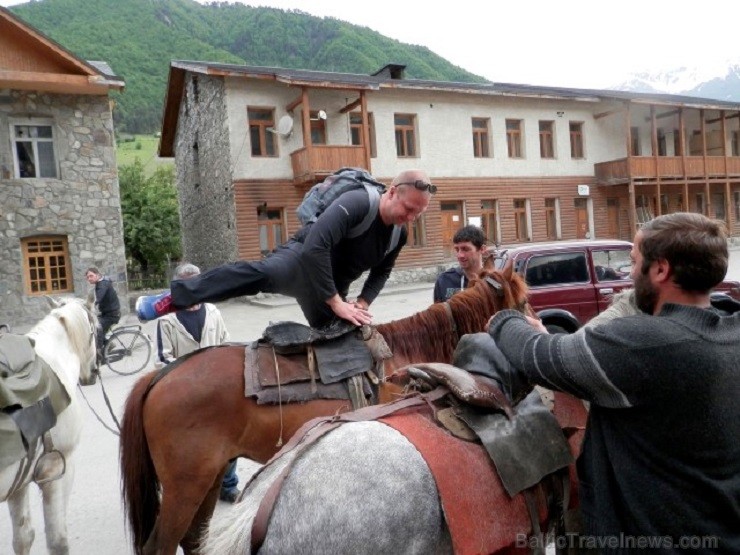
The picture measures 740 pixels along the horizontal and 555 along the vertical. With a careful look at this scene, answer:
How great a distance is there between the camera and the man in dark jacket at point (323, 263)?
9.89 feet

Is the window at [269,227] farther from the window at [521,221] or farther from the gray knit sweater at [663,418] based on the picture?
the gray knit sweater at [663,418]

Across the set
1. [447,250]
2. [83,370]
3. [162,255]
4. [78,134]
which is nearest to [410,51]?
[162,255]

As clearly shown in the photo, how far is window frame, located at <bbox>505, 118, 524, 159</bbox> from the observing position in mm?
24938

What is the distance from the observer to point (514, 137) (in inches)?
990

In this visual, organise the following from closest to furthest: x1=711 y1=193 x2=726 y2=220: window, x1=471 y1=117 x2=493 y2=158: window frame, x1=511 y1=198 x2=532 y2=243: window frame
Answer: x1=471 y1=117 x2=493 y2=158: window frame < x1=511 y1=198 x2=532 y2=243: window frame < x1=711 y1=193 x2=726 y2=220: window

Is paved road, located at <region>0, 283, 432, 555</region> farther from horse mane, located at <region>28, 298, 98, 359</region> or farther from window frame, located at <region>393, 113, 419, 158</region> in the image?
window frame, located at <region>393, 113, 419, 158</region>

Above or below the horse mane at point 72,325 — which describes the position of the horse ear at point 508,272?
above

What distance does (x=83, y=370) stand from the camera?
406 cm

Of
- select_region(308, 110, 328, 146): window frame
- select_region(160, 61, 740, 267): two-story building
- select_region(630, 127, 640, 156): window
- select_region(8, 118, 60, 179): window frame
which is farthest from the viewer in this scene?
select_region(630, 127, 640, 156): window

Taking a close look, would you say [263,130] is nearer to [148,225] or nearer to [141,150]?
[148,225]

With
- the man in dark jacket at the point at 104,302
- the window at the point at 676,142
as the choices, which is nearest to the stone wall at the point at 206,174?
the man in dark jacket at the point at 104,302

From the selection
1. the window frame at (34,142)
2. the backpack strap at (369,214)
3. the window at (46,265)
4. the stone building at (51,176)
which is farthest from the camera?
the window at (46,265)

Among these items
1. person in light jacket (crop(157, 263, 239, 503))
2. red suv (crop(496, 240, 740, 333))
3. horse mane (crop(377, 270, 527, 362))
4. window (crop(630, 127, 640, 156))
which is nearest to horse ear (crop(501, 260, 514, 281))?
horse mane (crop(377, 270, 527, 362))

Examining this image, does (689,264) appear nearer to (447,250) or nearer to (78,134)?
(78,134)
